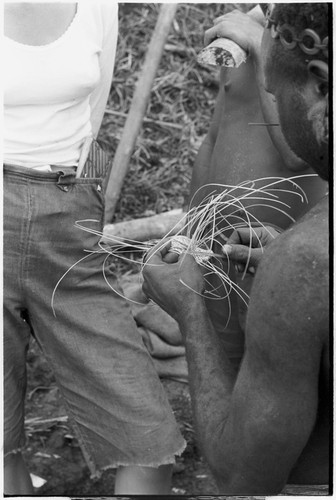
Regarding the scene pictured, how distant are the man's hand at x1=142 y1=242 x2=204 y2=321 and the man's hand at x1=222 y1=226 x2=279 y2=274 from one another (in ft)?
0.37

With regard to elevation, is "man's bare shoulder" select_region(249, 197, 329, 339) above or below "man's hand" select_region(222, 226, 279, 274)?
above

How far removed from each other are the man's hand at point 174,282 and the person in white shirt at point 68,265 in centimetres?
33

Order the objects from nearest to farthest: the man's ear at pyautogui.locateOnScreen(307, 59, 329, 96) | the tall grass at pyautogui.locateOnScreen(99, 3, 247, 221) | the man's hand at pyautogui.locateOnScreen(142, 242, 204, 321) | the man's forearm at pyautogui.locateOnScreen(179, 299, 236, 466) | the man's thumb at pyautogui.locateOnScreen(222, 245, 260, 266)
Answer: the man's ear at pyautogui.locateOnScreen(307, 59, 329, 96)
the man's forearm at pyautogui.locateOnScreen(179, 299, 236, 466)
the man's hand at pyautogui.locateOnScreen(142, 242, 204, 321)
the man's thumb at pyautogui.locateOnScreen(222, 245, 260, 266)
the tall grass at pyautogui.locateOnScreen(99, 3, 247, 221)

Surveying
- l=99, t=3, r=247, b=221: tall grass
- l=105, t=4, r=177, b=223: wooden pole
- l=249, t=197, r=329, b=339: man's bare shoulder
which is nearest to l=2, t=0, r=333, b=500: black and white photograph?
l=249, t=197, r=329, b=339: man's bare shoulder

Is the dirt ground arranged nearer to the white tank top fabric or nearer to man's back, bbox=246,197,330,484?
the white tank top fabric

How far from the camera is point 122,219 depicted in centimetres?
441

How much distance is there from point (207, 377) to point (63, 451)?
5.00ft

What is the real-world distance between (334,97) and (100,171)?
1.01 m

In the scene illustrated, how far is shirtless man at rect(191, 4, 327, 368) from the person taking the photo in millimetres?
2330

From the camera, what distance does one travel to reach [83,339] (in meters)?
2.30

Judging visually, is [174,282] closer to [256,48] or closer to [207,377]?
[207,377]

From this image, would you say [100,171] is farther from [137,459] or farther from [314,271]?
[314,271]

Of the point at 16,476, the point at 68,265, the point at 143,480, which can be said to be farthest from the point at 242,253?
the point at 16,476

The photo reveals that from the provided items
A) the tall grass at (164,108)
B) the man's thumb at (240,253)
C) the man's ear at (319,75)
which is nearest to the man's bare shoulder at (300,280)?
the man's ear at (319,75)
